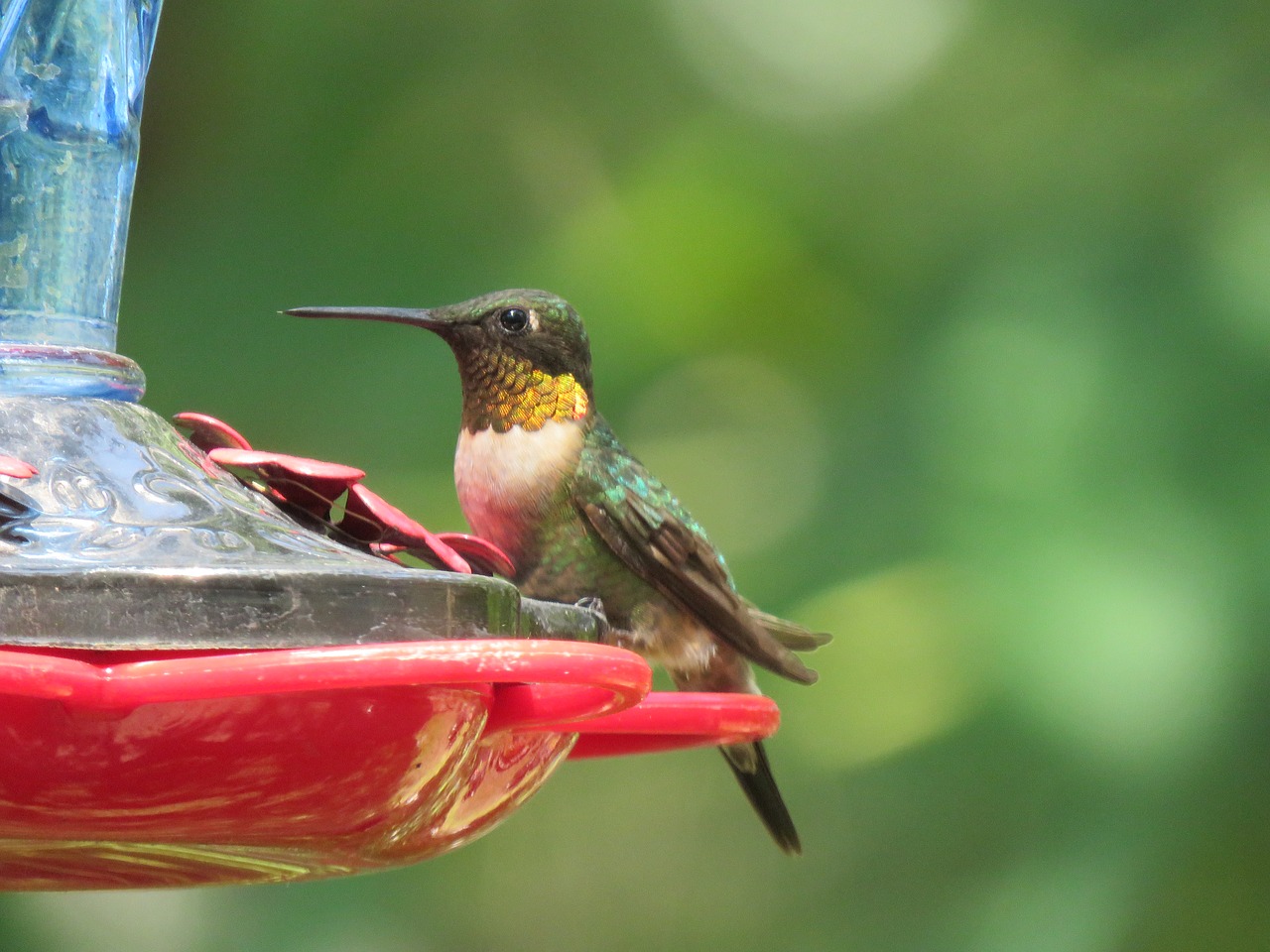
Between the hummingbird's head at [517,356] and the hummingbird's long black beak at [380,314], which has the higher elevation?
the hummingbird's long black beak at [380,314]

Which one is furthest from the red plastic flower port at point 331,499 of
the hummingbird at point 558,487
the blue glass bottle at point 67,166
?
the hummingbird at point 558,487

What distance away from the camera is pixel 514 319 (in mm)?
2686

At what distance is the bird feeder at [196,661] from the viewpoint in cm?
112

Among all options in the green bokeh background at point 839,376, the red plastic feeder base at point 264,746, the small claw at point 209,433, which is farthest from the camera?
the green bokeh background at point 839,376

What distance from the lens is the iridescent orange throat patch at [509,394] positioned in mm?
2752

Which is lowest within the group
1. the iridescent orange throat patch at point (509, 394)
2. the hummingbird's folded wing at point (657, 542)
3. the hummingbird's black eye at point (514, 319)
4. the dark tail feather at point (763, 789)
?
the dark tail feather at point (763, 789)

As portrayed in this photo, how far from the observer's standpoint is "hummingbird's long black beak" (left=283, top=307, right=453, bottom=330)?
2.10m

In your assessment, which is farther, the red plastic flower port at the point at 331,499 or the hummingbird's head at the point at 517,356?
the hummingbird's head at the point at 517,356

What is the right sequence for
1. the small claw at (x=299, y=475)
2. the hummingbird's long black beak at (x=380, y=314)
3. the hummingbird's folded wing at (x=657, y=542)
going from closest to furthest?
the small claw at (x=299, y=475) → the hummingbird's long black beak at (x=380, y=314) → the hummingbird's folded wing at (x=657, y=542)

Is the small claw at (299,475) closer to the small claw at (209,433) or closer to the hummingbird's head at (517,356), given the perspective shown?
the small claw at (209,433)

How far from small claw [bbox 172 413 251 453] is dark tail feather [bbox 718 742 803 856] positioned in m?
1.70

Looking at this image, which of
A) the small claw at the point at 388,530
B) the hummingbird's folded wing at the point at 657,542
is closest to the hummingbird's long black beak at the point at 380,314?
the hummingbird's folded wing at the point at 657,542

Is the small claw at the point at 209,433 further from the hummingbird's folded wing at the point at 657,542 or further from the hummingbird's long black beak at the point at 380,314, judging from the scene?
the hummingbird's folded wing at the point at 657,542

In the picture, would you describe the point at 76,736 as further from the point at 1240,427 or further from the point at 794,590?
the point at 1240,427
